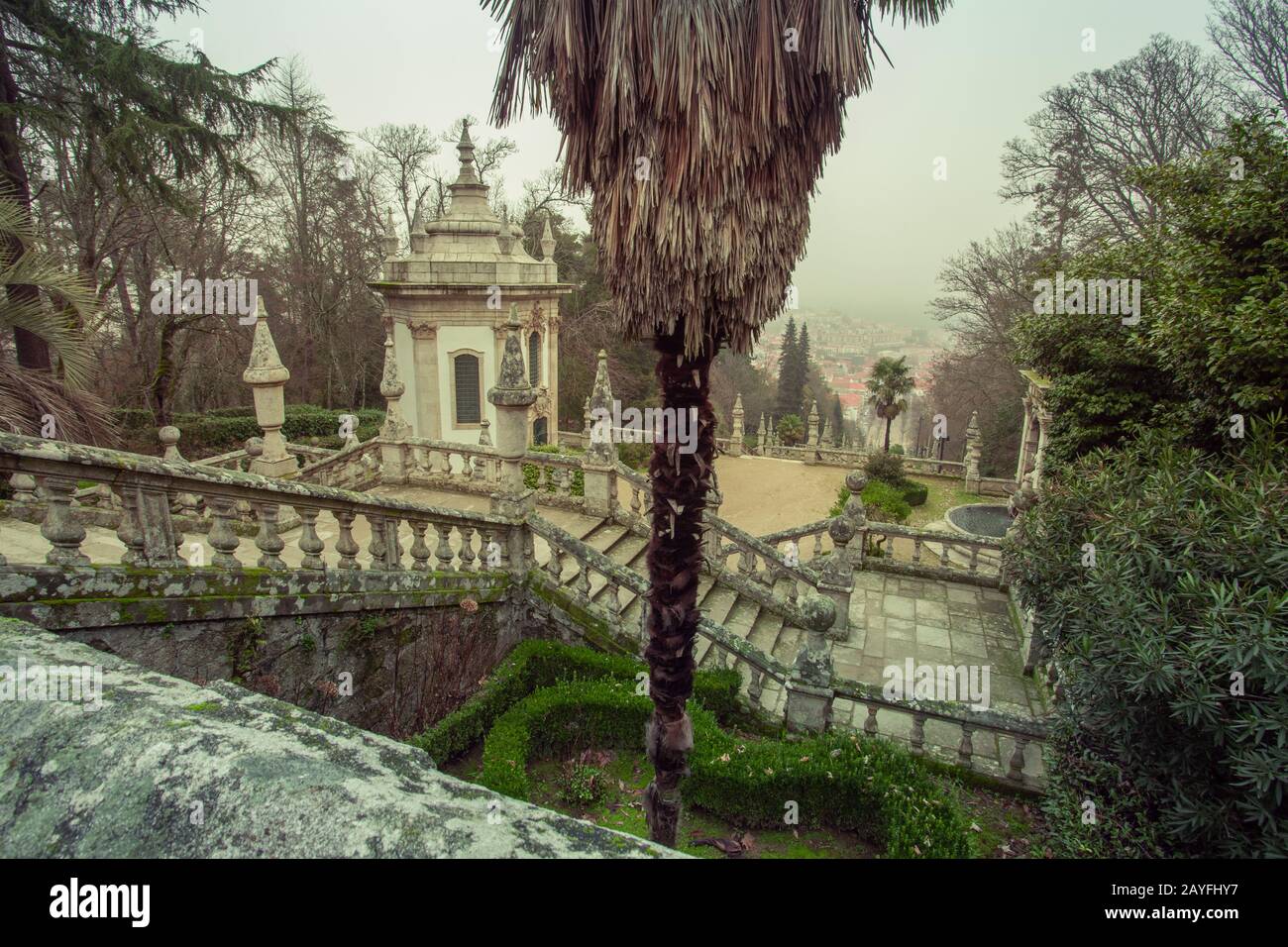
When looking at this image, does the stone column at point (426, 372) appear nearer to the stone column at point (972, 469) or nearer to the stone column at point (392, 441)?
the stone column at point (392, 441)

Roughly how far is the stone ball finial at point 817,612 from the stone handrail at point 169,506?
4.57 m

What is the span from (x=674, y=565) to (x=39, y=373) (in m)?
6.56

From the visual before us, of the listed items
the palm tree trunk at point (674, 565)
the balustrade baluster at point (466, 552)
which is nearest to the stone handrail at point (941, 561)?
the balustrade baluster at point (466, 552)

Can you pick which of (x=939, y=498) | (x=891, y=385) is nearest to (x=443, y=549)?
(x=939, y=498)

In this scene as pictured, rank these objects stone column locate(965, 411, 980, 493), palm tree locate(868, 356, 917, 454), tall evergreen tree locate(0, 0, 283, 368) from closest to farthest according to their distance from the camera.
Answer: tall evergreen tree locate(0, 0, 283, 368) → stone column locate(965, 411, 980, 493) → palm tree locate(868, 356, 917, 454)

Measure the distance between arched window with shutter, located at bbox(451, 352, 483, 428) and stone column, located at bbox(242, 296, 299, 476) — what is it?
841 centimetres

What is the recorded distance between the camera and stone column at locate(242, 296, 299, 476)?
10.9m

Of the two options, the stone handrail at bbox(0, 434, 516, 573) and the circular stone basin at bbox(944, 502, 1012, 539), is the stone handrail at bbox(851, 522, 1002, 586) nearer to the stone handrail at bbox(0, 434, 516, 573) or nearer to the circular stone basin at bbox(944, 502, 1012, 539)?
the circular stone basin at bbox(944, 502, 1012, 539)

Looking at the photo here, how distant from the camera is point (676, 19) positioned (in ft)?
13.7

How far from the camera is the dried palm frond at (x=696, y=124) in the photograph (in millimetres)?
4246

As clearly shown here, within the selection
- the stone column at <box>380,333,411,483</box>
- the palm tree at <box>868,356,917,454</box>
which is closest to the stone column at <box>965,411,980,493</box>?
the palm tree at <box>868,356,917,454</box>

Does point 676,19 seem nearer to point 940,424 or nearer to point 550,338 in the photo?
point 550,338

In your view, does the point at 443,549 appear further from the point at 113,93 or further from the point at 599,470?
the point at 113,93
